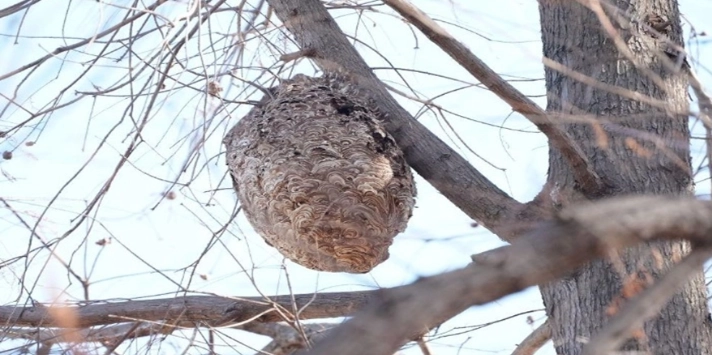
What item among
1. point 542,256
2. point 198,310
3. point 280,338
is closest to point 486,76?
point 542,256

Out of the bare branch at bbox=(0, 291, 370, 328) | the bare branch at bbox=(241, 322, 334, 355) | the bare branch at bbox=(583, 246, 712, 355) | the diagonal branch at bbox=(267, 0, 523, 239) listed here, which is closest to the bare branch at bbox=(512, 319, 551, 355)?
the bare branch at bbox=(0, 291, 370, 328)

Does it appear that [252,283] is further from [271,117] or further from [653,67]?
[653,67]

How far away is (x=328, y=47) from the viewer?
3348mm

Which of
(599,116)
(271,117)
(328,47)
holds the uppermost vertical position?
(328,47)

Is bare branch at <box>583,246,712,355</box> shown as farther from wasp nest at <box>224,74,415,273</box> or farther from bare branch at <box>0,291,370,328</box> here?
bare branch at <box>0,291,370,328</box>

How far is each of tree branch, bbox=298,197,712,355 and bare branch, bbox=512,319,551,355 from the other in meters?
2.47

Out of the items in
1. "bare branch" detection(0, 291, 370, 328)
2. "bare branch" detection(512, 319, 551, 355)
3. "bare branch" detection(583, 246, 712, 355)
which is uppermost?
"bare branch" detection(0, 291, 370, 328)

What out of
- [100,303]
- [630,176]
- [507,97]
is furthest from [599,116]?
[100,303]

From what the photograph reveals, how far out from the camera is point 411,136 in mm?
3184

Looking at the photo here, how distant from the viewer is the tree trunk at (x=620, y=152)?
2738mm

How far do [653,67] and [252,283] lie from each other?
4.53 ft

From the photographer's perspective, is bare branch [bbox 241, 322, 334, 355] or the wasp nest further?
bare branch [bbox 241, 322, 334, 355]

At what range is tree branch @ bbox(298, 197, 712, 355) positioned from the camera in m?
1.22

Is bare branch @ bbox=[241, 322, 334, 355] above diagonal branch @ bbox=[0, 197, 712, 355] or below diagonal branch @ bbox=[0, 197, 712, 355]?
above
